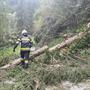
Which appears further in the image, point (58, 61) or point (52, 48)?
point (52, 48)

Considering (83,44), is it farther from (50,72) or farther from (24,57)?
(50,72)

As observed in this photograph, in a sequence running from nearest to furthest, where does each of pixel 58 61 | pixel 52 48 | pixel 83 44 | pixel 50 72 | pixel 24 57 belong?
pixel 50 72 < pixel 58 61 < pixel 24 57 < pixel 52 48 < pixel 83 44

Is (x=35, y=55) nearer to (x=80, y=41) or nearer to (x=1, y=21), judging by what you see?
(x=80, y=41)

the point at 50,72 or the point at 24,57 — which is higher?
the point at 24,57

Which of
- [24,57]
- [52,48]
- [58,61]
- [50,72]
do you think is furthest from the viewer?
[52,48]

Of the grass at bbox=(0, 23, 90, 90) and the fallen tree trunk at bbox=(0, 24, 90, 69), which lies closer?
the grass at bbox=(0, 23, 90, 90)

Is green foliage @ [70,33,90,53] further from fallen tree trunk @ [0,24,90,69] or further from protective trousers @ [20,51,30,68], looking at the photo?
protective trousers @ [20,51,30,68]

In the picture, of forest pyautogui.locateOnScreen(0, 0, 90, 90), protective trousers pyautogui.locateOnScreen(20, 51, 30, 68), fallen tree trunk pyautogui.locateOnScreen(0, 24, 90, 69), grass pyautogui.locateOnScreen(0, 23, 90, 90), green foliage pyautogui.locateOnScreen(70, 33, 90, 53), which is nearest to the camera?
grass pyautogui.locateOnScreen(0, 23, 90, 90)

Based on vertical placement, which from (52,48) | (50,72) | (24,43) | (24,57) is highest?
(24,43)

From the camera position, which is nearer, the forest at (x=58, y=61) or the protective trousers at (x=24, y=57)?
the forest at (x=58, y=61)

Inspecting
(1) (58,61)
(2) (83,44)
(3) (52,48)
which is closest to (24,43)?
(3) (52,48)

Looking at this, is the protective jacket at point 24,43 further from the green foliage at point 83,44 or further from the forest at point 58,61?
the green foliage at point 83,44

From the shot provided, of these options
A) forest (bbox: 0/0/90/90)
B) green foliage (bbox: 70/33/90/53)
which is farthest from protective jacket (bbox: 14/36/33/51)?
green foliage (bbox: 70/33/90/53)

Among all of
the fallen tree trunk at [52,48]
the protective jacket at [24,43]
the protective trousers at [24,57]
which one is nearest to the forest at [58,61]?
the fallen tree trunk at [52,48]
